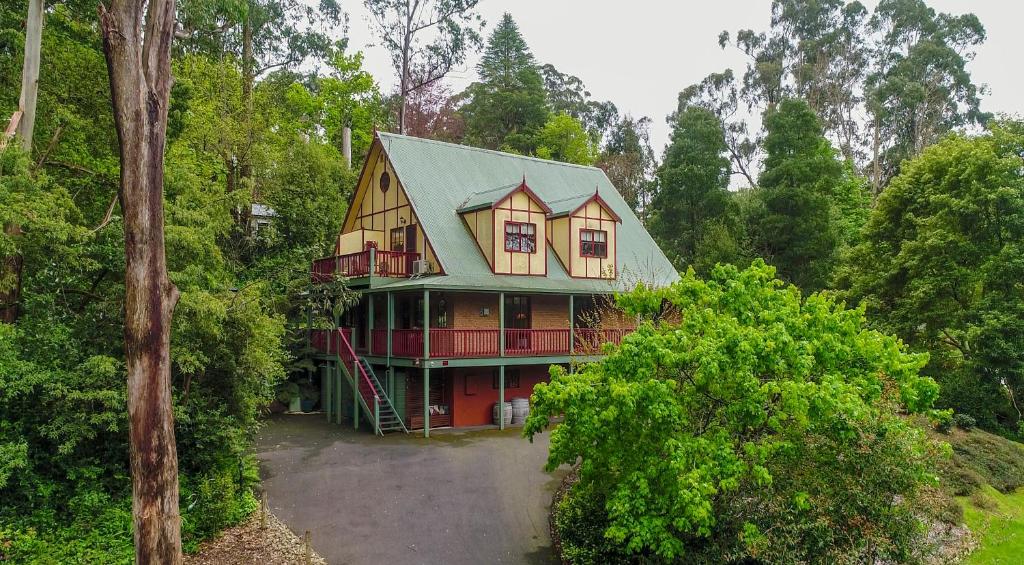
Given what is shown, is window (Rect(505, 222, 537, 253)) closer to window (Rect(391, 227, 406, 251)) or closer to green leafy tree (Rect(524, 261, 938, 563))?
window (Rect(391, 227, 406, 251))

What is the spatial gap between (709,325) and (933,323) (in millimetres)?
18032

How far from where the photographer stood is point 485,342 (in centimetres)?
2070

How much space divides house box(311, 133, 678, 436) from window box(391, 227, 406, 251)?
66 mm

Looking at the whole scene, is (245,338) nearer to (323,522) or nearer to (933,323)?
(323,522)

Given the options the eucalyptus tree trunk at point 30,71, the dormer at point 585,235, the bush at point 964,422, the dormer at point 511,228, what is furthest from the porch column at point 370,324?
the bush at point 964,422

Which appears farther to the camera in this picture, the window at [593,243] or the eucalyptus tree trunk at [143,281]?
the window at [593,243]

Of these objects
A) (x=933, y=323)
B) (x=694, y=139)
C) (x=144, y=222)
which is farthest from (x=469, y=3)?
(x=144, y=222)

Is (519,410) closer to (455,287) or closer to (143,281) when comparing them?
(455,287)

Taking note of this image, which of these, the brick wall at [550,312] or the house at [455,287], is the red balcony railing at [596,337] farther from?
the brick wall at [550,312]

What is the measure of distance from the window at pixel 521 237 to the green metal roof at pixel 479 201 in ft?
3.29

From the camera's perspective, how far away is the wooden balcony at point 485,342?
1992 centimetres

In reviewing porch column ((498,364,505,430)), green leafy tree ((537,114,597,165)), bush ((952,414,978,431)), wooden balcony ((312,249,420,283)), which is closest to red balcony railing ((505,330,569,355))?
porch column ((498,364,505,430))

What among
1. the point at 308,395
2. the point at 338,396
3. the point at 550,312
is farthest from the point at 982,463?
the point at 308,395

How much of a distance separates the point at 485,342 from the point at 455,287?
227 cm
